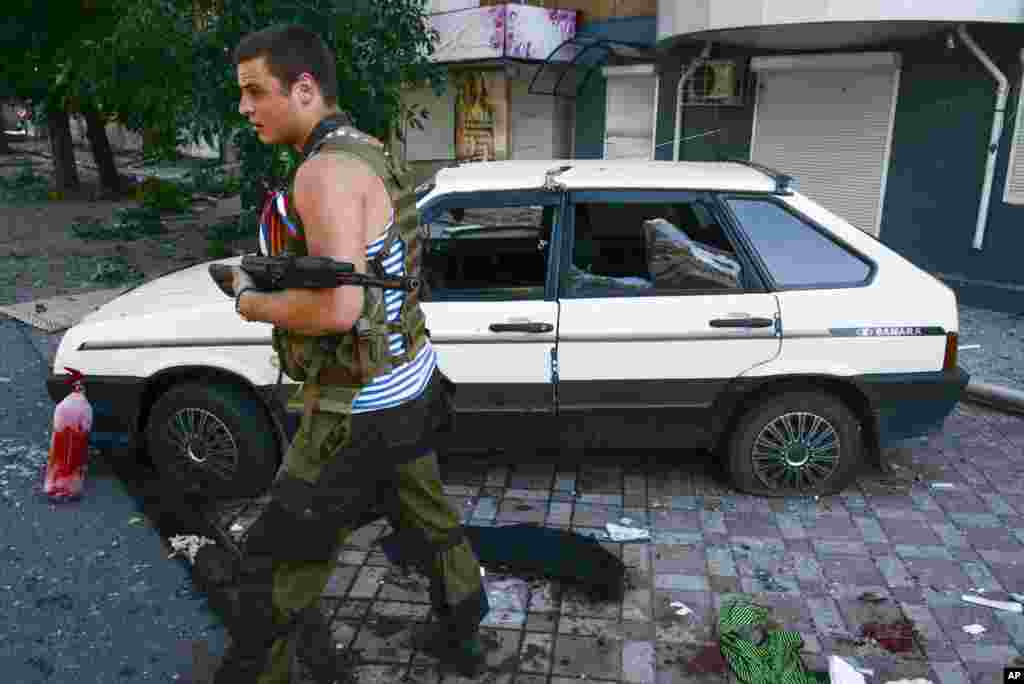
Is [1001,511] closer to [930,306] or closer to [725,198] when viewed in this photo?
[930,306]

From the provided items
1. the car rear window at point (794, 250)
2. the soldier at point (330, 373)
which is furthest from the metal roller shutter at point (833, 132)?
the soldier at point (330, 373)

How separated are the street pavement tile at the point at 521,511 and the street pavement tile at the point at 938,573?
1729 millimetres

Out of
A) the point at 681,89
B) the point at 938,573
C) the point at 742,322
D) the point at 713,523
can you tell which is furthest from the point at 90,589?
the point at 681,89

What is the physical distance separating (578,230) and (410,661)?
2.16 meters

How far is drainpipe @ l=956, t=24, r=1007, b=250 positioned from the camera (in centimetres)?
841

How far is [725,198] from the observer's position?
420cm

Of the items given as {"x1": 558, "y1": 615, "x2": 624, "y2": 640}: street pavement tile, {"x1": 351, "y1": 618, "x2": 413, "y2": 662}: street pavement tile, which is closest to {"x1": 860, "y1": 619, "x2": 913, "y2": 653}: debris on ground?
{"x1": 558, "y1": 615, "x2": 624, "y2": 640}: street pavement tile

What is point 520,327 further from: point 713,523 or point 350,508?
point 350,508

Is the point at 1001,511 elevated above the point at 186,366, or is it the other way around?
the point at 186,366

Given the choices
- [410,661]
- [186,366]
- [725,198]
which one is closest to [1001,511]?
[725,198]

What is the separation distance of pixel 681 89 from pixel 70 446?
367 inches

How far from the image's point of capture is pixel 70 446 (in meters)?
4.34

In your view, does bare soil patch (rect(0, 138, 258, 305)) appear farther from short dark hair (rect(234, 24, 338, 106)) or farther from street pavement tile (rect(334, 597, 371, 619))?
short dark hair (rect(234, 24, 338, 106))

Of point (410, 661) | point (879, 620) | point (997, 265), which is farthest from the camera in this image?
point (997, 265)
